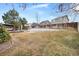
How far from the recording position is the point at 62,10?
47.8 inches

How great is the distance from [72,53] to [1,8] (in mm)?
688

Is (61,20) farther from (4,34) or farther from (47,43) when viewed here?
(4,34)

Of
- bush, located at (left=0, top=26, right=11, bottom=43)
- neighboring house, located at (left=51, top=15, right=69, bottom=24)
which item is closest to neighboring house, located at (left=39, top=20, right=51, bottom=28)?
neighboring house, located at (left=51, top=15, right=69, bottom=24)

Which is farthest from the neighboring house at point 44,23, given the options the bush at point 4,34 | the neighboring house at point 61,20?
the bush at point 4,34

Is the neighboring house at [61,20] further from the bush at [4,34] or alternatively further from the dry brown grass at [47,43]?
the bush at [4,34]

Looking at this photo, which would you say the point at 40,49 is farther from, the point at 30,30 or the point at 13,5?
the point at 13,5

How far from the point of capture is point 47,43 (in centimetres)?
120

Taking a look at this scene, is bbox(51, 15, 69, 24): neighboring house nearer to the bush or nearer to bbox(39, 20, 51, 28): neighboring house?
bbox(39, 20, 51, 28): neighboring house

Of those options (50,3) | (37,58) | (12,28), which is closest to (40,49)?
(37,58)

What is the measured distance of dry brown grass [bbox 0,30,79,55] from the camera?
3.89 ft

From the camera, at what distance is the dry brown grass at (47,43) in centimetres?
119

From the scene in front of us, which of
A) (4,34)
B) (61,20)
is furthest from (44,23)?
(4,34)

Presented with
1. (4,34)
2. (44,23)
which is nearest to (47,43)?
(44,23)

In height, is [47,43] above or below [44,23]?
Answer: below
